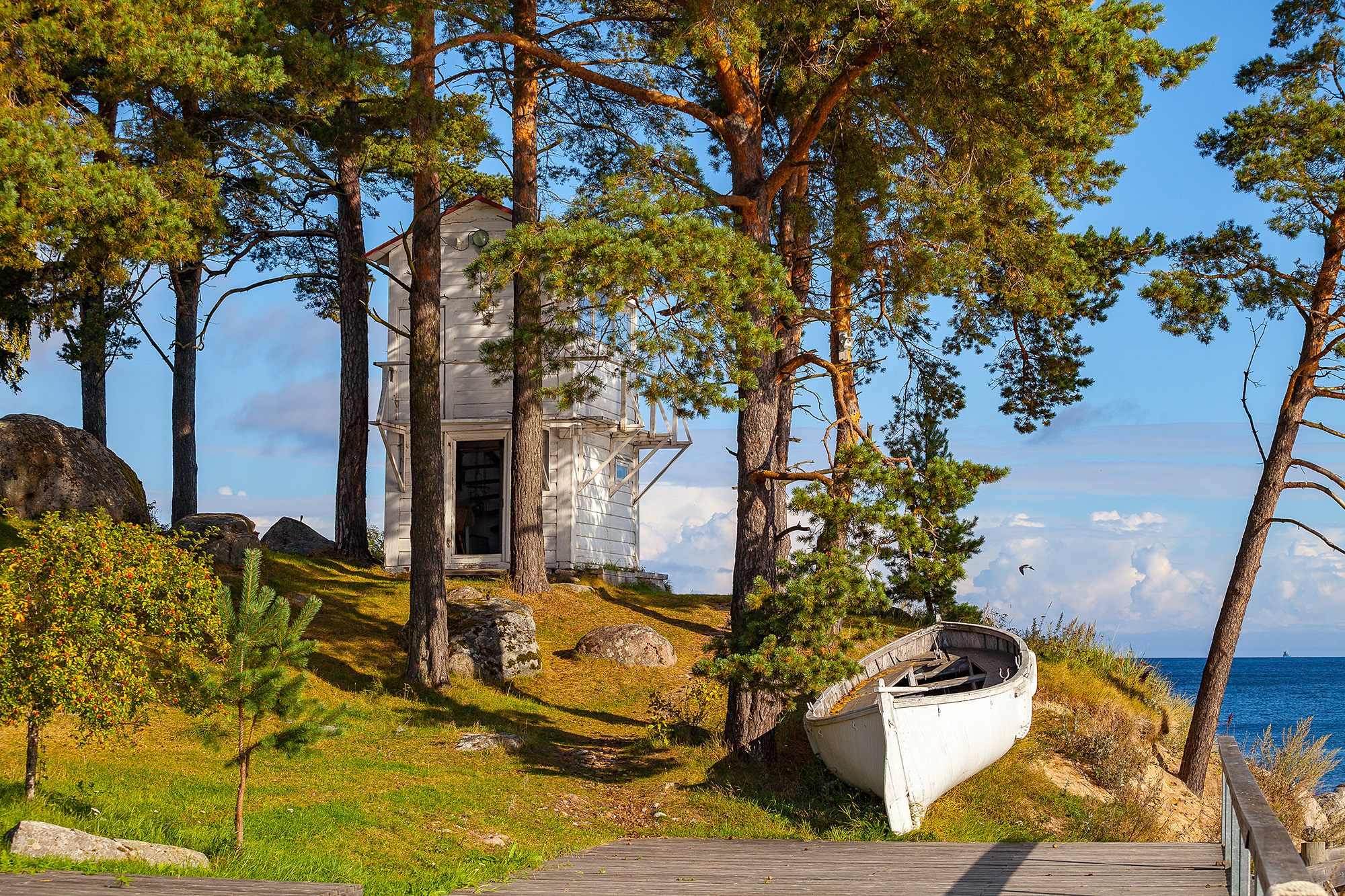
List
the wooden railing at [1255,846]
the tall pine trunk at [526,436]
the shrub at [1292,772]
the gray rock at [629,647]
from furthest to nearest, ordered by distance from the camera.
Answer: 1. the tall pine trunk at [526,436]
2. the gray rock at [629,647]
3. the shrub at [1292,772]
4. the wooden railing at [1255,846]

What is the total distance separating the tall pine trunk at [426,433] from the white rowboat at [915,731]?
22.6 feet

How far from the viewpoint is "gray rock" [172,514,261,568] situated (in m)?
19.8

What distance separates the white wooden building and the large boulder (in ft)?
17.7

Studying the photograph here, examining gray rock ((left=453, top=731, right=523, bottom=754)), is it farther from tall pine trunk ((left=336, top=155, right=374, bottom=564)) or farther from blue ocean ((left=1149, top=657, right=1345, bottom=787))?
blue ocean ((left=1149, top=657, right=1345, bottom=787))

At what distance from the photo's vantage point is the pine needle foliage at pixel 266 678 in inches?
295

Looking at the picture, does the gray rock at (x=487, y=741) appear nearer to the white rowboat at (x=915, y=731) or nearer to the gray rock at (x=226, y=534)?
the white rowboat at (x=915, y=731)

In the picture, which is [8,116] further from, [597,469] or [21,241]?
[597,469]

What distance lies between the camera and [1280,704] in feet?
219

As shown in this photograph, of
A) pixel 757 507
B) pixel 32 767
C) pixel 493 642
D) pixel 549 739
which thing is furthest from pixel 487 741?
pixel 32 767

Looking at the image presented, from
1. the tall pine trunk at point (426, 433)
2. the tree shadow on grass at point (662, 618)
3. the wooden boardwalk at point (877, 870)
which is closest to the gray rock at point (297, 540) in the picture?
the tree shadow on grass at point (662, 618)

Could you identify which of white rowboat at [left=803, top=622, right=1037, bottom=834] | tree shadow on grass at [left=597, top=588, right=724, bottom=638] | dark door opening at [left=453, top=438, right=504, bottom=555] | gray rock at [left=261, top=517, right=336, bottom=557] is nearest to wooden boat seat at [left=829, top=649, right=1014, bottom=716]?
white rowboat at [left=803, top=622, right=1037, bottom=834]

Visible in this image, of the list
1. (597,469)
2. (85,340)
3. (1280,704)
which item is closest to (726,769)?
(597,469)

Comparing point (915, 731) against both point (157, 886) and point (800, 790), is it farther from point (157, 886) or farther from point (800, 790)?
point (157, 886)

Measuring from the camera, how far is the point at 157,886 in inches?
254
